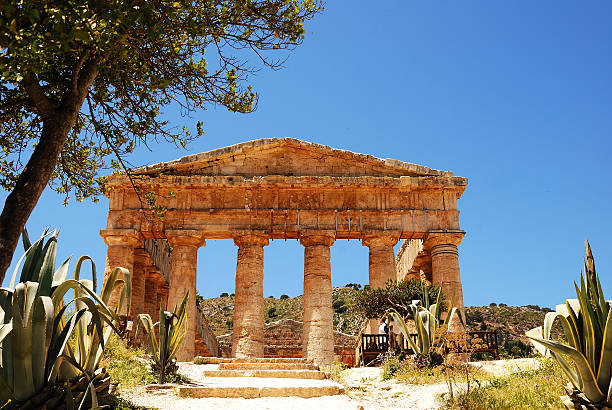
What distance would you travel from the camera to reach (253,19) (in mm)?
8891

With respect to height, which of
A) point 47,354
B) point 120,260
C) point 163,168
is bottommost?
point 47,354

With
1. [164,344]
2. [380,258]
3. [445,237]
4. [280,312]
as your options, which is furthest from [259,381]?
[280,312]

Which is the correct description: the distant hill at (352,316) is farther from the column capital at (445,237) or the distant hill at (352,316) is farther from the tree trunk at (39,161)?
the tree trunk at (39,161)

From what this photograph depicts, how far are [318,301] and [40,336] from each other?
1428 cm

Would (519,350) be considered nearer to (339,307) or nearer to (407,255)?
(407,255)

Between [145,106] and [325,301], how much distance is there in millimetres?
11222

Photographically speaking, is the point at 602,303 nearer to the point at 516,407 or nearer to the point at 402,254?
the point at 516,407

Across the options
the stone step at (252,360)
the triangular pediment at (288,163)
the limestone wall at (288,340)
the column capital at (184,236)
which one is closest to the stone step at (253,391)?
the stone step at (252,360)

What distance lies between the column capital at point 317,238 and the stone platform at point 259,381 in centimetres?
481

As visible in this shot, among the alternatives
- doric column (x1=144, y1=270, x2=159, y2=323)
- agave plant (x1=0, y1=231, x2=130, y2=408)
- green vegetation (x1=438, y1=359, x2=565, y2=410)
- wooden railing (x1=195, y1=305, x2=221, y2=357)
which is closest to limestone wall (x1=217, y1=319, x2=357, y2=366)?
wooden railing (x1=195, y1=305, x2=221, y2=357)

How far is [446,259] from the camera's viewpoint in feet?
63.8

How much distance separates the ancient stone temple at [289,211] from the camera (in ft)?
63.6

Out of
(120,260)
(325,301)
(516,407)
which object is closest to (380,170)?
(325,301)

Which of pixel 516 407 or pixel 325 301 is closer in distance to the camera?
pixel 516 407
